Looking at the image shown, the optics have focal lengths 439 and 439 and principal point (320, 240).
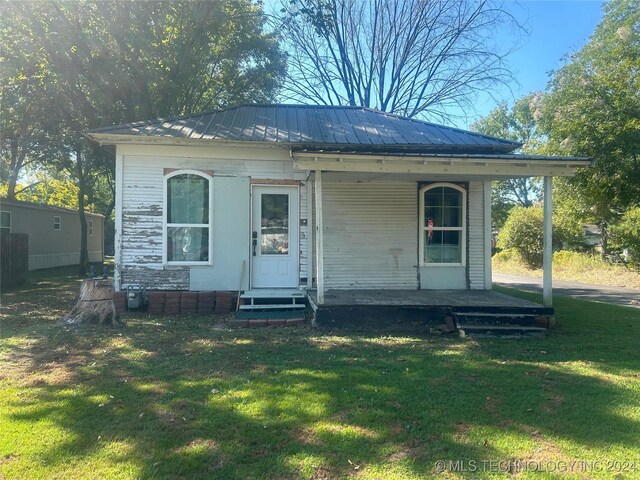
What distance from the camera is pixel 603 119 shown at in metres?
15.1

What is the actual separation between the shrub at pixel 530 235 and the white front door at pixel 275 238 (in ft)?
58.8

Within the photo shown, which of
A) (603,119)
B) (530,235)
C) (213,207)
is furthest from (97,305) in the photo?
(530,235)

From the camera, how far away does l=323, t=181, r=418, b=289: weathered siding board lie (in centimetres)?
922

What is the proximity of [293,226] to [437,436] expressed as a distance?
241 inches

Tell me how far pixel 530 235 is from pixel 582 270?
14.0 feet

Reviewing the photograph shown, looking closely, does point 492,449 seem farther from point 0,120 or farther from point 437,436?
point 0,120

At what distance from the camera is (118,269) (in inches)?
339

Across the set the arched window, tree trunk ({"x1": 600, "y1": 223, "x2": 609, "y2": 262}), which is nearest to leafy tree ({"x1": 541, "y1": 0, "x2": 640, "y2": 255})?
tree trunk ({"x1": 600, "y1": 223, "x2": 609, "y2": 262})

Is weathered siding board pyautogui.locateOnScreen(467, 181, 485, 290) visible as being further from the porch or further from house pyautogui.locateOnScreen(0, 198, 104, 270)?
house pyautogui.locateOnScreen(0, 198, 104, 270)

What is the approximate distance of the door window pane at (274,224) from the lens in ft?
29.5

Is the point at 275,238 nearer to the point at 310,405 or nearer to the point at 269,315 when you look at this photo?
the point at 269,315

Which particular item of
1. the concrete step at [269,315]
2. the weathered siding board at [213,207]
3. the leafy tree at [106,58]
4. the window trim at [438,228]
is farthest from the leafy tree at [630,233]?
the leafy tree at [106,58]

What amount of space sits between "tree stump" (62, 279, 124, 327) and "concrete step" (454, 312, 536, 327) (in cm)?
573

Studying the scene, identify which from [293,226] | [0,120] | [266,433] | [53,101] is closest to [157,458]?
[266,433]
